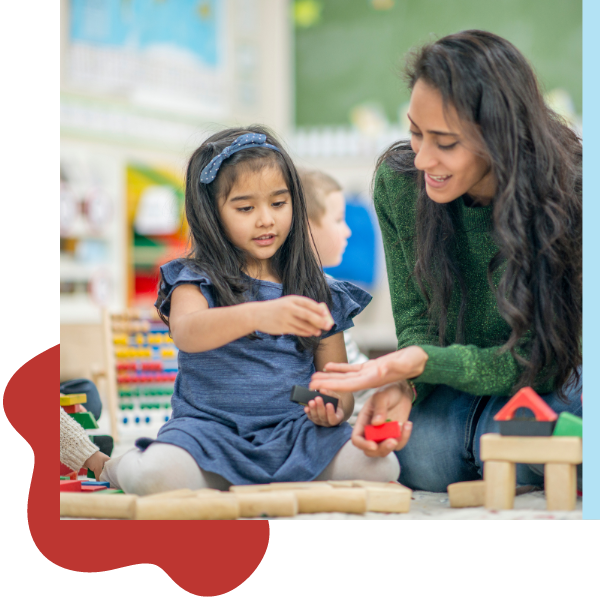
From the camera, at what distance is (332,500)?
0.79m

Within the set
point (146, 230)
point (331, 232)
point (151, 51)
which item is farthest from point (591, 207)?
point (151, 51)

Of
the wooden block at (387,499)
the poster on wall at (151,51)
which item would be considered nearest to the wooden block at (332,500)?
the wooden block at (387,499)

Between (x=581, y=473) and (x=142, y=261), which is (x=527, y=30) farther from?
(x=581, y=473)

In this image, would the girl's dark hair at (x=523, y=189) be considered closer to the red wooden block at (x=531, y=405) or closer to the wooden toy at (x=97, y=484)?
the red wooden block at (x=531, y=405)

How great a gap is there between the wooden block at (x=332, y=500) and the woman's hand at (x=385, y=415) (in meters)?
0.08

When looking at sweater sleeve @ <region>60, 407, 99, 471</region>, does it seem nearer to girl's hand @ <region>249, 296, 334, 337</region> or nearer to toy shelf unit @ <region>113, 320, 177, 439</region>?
girl's hand @ <region>249, 296, 334, 337</region>

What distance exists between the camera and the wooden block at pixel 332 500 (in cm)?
78

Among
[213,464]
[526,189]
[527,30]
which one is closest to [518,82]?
[526,189]

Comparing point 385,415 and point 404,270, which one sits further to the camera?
point 404,270

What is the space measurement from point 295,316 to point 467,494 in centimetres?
28

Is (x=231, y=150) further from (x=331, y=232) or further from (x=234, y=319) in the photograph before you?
(x=331, y=232)

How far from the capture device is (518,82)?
2.72 ft

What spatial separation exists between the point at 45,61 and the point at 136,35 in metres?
2.70

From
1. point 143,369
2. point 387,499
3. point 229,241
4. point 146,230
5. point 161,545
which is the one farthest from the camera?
point 146,230
